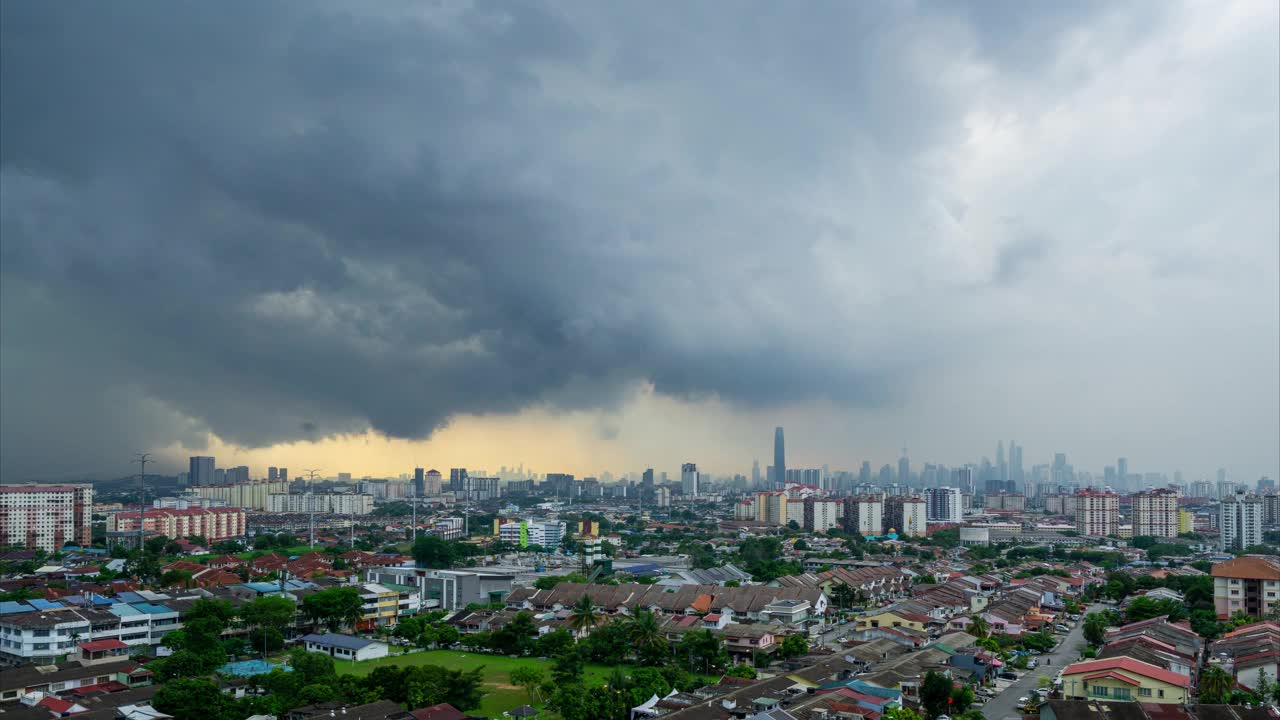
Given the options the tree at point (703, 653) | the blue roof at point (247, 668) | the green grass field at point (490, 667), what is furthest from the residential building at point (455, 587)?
the tree at point (703, 653)

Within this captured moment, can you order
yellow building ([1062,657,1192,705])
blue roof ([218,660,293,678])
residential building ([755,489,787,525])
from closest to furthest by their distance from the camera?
1. yellow building ([1062,657,1192,705])
2. blue roof ([218,660,293,678])
3. residential building ([755,489,787,525])

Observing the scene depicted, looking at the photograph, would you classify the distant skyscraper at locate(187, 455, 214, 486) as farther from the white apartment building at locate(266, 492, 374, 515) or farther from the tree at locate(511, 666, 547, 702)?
the tree at locate(511, 666, 547, 702)

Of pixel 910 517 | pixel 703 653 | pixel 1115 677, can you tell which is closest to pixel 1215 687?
pixel 1115 677

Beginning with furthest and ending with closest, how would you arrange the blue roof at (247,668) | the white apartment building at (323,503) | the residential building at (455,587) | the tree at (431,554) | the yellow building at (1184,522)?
the white apartment building at (323,503), the yellow building at (1184,522), the tree at (431,554), the residential building at (455,587), the blue roof at (247,668)

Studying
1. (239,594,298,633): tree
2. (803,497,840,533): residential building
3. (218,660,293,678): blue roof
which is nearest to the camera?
(218,660,293,678): blue roof

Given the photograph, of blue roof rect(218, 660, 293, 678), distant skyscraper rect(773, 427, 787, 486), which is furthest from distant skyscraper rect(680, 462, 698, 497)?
blue roof rect(218, 660, 293, 678)

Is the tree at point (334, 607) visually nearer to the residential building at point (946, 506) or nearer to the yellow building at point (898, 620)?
the yellow building at point (898, 620)

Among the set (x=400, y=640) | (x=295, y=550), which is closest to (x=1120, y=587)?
(x=400, y=640)

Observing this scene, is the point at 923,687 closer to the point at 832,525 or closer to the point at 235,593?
the point at 235,593
